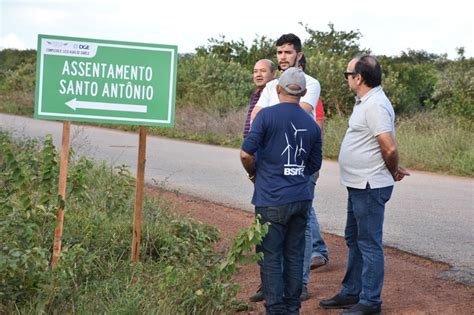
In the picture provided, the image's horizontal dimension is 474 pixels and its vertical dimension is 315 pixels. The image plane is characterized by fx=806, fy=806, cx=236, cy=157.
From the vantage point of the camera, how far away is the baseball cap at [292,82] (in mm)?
4922

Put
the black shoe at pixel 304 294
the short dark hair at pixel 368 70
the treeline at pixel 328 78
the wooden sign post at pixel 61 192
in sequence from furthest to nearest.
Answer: the treeline at pixel 328 78 → the black shoe at pixel 304 294 → the wooden sign post at pixel 61 192 → the short dark hair at pixel 368 70

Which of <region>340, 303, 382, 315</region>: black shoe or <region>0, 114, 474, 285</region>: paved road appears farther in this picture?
<region>0, 114, 474, 285</region>: paved road

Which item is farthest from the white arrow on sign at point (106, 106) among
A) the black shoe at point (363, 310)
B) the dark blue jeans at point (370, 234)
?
the black shoe at point (363, 310)

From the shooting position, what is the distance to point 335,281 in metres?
6.30

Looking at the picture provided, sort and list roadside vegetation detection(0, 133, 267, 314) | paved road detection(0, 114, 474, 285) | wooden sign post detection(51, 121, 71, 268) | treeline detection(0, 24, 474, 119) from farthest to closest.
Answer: treeline detection(0, 24, 474, 119) < paved road detection(0, 114, 474, 285) < wooden sign post detection(51, 121, 71, 268) < roadside vegetation detection(0, 133, 267, 314)

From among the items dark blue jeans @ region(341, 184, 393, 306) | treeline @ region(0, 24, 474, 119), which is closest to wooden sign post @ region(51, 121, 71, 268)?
dark blue jeans @ region(341, 184, 393, 306)

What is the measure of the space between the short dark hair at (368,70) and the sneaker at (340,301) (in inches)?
58.2

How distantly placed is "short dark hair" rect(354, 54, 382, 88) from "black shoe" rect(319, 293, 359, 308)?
1479mm

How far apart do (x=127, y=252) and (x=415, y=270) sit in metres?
2.39

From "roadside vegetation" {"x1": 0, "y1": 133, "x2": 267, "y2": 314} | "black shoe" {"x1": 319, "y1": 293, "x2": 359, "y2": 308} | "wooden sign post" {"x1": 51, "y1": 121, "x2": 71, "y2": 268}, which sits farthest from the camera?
"wooden sign post" {"x1": 51, "y1": 121, "x2": 71, "y2": 268}

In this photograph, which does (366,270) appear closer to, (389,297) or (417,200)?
(389,297)

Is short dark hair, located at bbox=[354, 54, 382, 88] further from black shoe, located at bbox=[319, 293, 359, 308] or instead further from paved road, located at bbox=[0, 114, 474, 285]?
paved road, located at bbox=[0, 114, 474, 285]

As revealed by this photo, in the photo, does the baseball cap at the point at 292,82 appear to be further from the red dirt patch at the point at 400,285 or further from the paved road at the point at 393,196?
the paved road at the point at 393,196

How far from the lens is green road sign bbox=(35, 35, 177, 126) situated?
5.70 m
